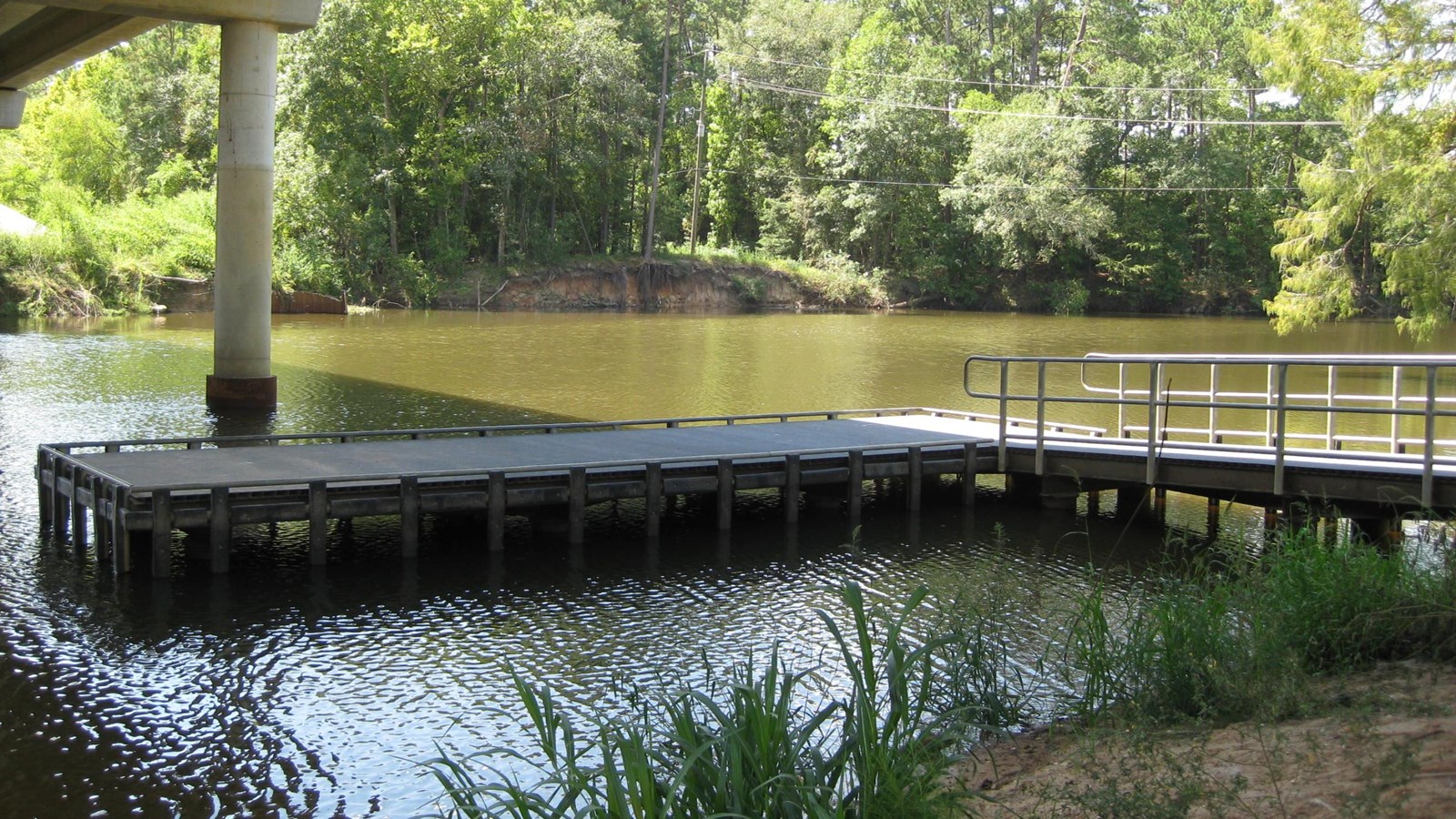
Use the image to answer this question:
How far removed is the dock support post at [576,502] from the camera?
12.2m

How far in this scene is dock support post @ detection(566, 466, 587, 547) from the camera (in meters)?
12.2

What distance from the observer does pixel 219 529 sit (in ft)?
35.1

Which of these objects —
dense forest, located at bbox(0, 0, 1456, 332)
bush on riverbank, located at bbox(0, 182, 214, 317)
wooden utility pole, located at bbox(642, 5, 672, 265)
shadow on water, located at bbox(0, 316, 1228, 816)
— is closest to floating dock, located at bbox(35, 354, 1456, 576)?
shadow on water, located at bbox(0, 316, 1228, 816)

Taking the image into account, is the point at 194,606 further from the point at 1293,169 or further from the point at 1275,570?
the point at 1293,169

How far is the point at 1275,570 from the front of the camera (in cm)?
775

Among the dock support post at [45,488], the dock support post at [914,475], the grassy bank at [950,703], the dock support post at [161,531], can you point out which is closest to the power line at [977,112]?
the dock support post at [914,475]

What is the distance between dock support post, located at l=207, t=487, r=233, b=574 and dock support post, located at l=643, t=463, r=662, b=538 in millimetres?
3839

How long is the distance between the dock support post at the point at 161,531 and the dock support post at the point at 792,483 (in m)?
5.94

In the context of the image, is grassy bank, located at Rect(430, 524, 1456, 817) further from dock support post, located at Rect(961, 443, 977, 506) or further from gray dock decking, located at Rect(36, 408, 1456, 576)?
dock support post, located at Rect(961, 443, 977, 506)

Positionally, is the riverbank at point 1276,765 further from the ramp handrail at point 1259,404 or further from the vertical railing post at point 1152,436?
the vertical railing post at point 1152,436

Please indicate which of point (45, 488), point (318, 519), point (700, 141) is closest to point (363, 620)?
point (318, 519)

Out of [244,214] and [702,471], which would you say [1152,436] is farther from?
[244,214]

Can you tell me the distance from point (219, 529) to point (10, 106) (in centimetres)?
2707

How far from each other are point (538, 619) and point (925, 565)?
382 centimetres
